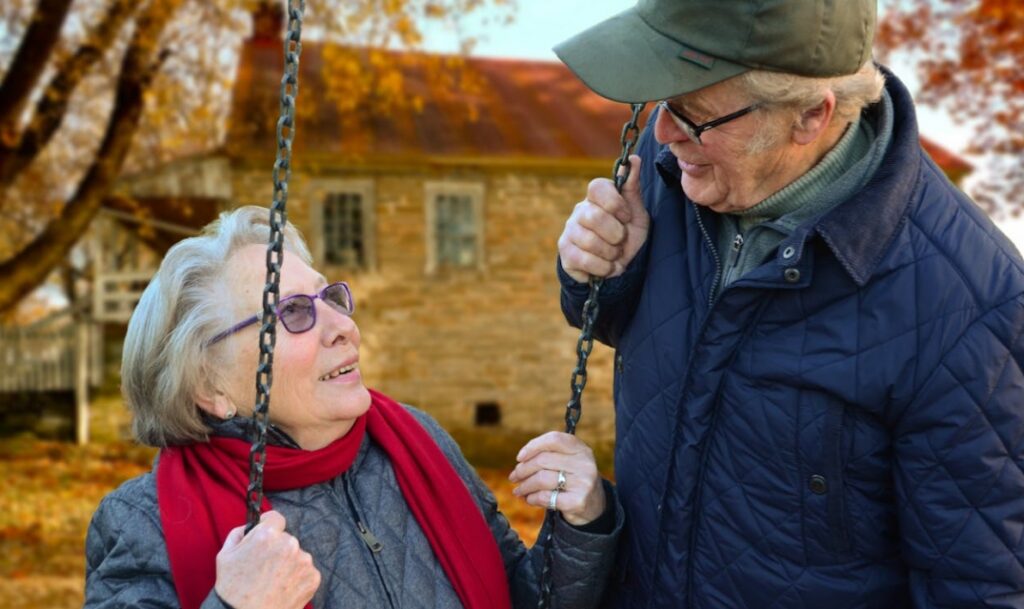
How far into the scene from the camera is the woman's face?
2.20 m

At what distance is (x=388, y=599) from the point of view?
2180 mm

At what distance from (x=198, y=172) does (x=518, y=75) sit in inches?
242

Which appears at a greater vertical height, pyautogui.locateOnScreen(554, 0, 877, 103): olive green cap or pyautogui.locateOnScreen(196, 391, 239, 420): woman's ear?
pyautogui.locateOnScreen(554, 0, 877, 103): olive green cap

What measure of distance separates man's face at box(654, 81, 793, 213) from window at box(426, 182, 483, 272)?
43.8 ft

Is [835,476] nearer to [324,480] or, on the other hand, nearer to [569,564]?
[569,564]

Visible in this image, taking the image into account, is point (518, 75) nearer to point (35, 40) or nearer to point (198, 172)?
point (198, 172)

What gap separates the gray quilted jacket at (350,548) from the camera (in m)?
2.00

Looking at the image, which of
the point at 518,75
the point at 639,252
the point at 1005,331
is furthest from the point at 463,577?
the point at 518,75

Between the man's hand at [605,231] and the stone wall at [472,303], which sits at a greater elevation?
the man's hand at [605,231]

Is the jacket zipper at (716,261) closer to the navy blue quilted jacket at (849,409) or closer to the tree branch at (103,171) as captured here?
the navy blue quilted jacket at (849,409)

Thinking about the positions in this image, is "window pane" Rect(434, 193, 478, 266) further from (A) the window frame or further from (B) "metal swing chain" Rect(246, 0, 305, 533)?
(B) "metal swing chain" Rect(246, 0, 305, 533)

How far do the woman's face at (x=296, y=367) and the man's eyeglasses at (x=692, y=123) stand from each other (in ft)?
2.92

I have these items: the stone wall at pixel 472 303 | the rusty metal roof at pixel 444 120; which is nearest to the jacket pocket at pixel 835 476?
the rusty metal roof at pixel 444 120

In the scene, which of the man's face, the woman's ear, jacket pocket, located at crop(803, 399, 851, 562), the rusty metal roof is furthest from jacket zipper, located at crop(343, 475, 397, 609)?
the rusty metal roof
